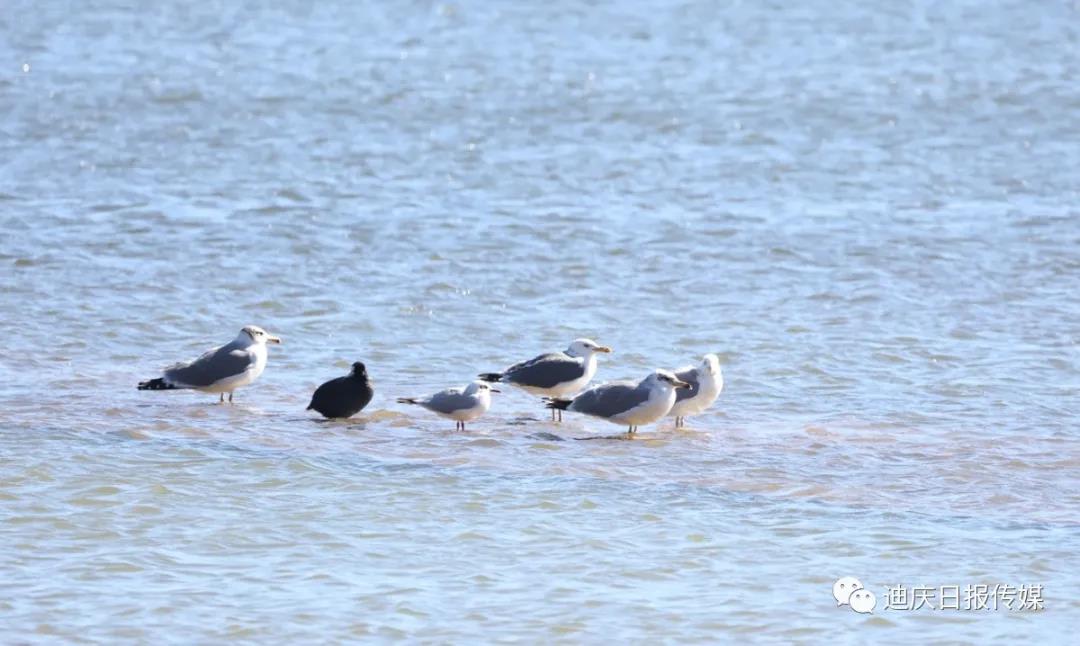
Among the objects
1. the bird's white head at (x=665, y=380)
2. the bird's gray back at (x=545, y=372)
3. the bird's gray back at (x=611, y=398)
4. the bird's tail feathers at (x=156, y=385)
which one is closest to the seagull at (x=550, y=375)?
the bird's gray back at (x=545, y=372)

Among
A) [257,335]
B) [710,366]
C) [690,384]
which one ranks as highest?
[257,335]

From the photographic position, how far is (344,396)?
1141 centimetres

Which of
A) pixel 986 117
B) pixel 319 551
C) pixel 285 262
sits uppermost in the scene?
pixel 986 117

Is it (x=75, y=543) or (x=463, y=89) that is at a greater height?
(x=463, y=89)

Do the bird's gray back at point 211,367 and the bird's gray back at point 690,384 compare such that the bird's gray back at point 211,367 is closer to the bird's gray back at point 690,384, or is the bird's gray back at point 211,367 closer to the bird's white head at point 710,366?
the bird's gray back at point 690,384

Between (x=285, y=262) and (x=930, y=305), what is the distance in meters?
5.58

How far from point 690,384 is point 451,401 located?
5.17 feet

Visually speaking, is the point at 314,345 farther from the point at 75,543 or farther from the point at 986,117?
the point at 986,117

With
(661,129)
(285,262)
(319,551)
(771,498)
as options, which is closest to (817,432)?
(771,498)

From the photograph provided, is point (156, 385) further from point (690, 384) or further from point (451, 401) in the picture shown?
point (690, 384)

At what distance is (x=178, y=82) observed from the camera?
85.6 feet

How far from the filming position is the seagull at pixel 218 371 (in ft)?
38.6

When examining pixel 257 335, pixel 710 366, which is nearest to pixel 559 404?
pixel 710 366

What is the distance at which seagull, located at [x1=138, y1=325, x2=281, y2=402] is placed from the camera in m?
11.8
